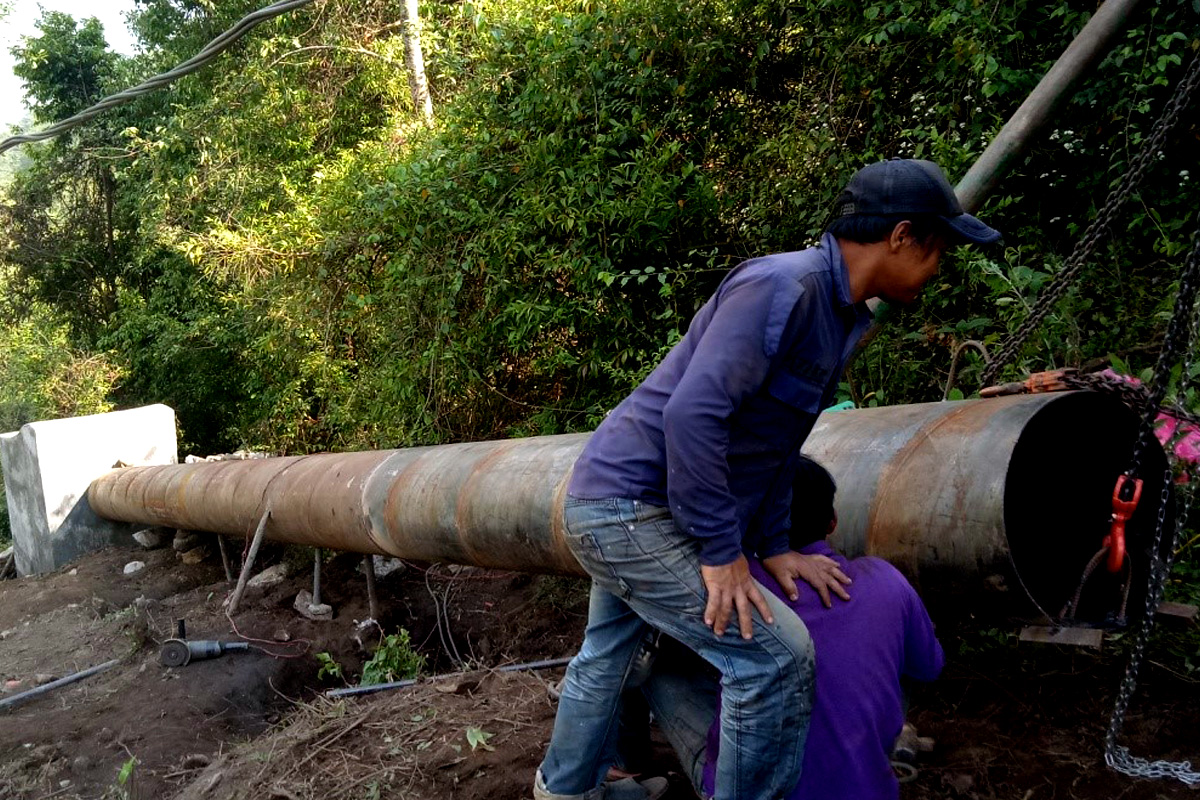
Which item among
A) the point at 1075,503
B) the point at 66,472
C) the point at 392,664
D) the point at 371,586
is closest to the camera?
the point at 1075,503

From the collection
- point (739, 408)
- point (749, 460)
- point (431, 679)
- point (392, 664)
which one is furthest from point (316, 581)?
point (739, 408)

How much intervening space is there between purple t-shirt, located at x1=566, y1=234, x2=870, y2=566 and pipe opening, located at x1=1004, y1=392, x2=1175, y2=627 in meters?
0.88

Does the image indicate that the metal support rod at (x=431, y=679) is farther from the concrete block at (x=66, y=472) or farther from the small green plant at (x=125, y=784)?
the concrete block at (x=66, y=472)

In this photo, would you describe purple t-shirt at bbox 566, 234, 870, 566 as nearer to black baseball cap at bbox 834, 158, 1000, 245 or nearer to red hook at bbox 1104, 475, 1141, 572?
black baseball cap at bbox 834, 158, 1000, 245

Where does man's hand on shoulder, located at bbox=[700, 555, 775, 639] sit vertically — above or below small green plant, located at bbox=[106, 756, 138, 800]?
above

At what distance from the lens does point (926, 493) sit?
2.35m

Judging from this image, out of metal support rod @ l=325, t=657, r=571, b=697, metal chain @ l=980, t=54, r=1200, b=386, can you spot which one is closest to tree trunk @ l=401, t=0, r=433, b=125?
metal support rod @ l=325, t=657, r=571, b=697

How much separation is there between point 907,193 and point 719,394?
1.97ft

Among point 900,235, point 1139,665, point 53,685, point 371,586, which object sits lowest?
point 53,685

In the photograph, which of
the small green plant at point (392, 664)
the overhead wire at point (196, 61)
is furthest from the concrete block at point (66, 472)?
the small green plant at point (392, 664)

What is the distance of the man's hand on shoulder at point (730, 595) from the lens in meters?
2.04

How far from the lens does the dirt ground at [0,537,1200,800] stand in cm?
293

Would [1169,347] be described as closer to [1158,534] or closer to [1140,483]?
[1140,483]

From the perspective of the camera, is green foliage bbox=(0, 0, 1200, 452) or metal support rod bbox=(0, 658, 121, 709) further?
metal support rod bbox=(0, 658, 121, 709)
